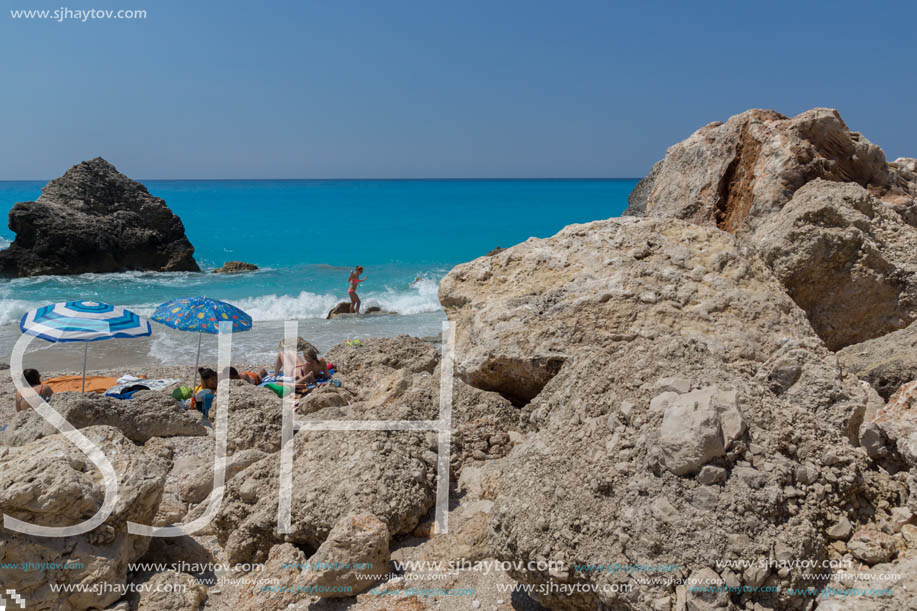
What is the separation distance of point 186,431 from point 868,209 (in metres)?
5.97

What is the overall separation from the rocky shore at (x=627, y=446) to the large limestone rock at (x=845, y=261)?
15 millimetres

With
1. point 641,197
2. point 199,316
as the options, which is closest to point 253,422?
point 199,316

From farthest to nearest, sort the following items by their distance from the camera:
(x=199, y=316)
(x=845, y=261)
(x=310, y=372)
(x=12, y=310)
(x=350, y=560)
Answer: (x=12, y=310)
(x=199, y=316)
(x=310, y=372)
(x=845, y=261)
(x=350, y=560)

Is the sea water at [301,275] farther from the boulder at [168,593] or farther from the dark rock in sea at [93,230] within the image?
the boulder at [168,593]

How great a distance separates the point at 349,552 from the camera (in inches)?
114

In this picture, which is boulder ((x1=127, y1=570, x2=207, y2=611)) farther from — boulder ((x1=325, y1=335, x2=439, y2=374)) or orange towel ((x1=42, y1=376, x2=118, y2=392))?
orange towel ((x1=42, y1=376, x2=118, y2=392))

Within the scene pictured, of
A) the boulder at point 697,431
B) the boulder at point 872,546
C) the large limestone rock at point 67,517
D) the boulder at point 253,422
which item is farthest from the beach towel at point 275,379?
the boulder at point 872,546

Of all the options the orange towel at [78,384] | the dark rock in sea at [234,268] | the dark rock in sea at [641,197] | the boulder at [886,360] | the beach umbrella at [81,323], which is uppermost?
the dark rock in sea at [641,197]

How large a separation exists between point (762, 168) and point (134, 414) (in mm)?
5818

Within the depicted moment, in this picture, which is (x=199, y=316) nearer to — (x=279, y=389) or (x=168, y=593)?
(x=279, y=389)

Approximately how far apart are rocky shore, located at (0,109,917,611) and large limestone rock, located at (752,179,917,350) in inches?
0.6

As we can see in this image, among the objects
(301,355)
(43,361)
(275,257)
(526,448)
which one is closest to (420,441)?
(526,448)

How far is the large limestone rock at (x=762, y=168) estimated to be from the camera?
5.04 meters

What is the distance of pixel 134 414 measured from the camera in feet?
20.2
